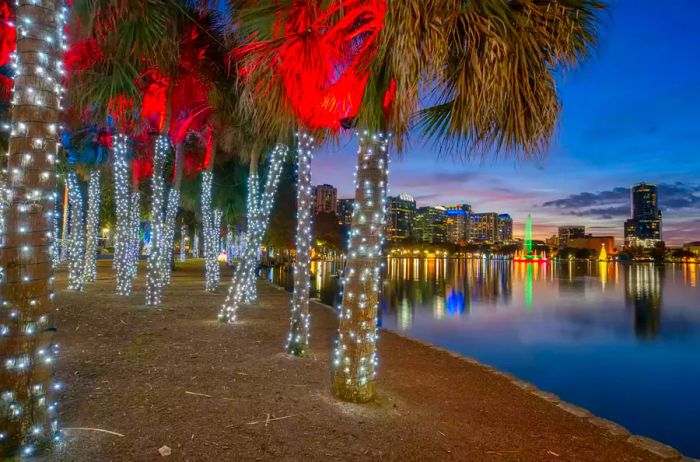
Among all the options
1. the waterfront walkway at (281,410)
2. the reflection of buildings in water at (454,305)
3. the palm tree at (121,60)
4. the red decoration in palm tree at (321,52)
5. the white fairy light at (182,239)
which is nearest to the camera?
the waterfront walkway at (281,410)

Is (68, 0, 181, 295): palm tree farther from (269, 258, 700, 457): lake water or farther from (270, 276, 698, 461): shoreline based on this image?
(269, 258, 700, 457): lake water

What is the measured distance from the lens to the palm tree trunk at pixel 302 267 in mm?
7992

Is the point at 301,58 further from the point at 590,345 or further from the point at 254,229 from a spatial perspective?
the point at 590,345

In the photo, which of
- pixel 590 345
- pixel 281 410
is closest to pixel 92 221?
pixel 281 410

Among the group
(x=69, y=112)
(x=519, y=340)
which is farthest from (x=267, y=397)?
(x=519, y=340)

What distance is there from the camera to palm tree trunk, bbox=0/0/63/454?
375 centimetres

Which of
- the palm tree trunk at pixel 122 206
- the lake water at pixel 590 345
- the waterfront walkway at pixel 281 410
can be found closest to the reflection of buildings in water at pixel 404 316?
the lake water at pixel 590 345

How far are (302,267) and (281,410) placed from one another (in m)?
3.10

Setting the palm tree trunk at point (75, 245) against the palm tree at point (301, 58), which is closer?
the palm tree at point (301, 58)

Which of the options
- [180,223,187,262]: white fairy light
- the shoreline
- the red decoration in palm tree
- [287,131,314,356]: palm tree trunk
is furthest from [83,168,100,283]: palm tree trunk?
[180,223,187,262]: white fairy light

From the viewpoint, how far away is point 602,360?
14.2 m

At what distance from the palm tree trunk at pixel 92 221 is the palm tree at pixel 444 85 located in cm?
1511

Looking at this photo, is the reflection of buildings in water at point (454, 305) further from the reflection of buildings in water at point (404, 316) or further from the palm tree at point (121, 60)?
the palm tree at point (121, 60)

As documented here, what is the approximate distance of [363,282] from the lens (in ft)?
18.5
